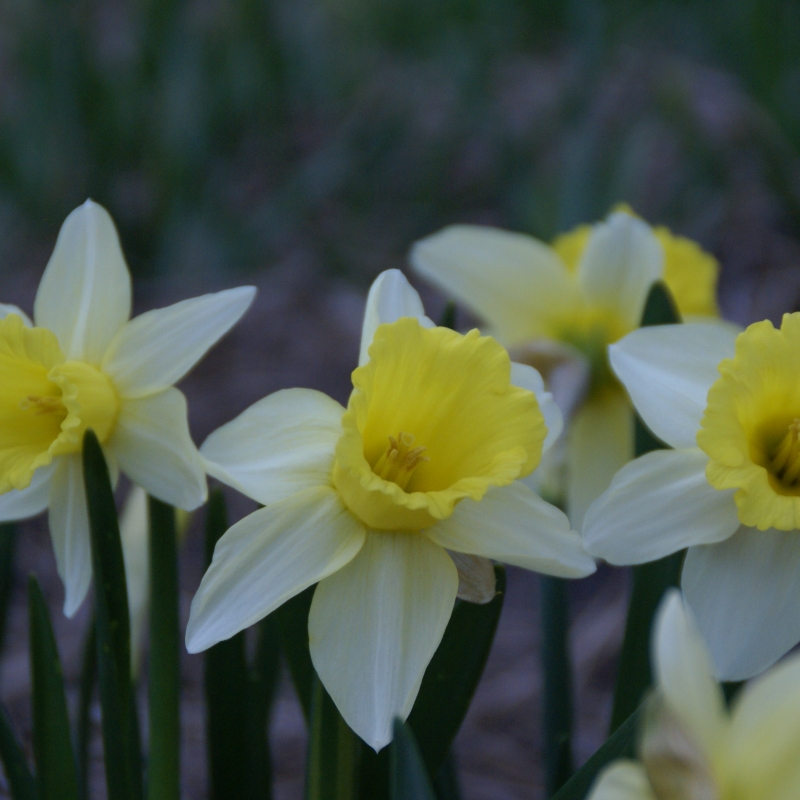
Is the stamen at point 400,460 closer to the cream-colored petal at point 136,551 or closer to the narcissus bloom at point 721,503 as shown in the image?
the narcissus bloom at point 721,503

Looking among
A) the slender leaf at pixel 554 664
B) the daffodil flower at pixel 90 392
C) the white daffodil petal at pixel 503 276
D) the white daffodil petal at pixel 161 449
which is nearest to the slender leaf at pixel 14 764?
the daffodil flower at pixel 90 392

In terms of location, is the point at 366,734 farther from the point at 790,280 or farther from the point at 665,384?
the point at 790,280

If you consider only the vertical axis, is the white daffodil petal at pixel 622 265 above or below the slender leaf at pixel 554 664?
above

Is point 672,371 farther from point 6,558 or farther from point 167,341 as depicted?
point 6,558

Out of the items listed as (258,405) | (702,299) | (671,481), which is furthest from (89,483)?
(702,299)

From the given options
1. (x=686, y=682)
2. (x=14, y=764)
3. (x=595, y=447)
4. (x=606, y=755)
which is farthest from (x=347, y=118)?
(x=686, y=682)

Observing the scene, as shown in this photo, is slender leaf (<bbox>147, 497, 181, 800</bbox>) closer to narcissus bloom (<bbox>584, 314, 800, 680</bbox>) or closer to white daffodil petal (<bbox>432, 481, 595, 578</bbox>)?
white daffodil petal (<bbox>432, 481, 595, 578</bbox>)
